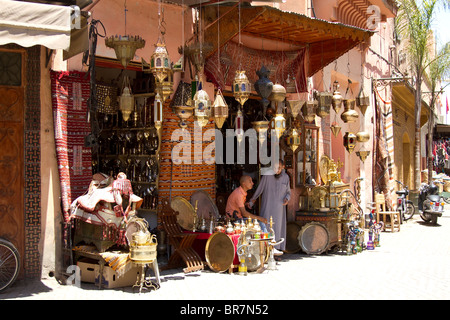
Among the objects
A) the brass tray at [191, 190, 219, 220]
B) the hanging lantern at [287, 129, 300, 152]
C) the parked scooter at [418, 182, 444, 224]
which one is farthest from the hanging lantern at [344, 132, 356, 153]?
the parked scooter at [418, 182, 444, 224]

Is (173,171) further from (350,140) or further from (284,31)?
(350,140)

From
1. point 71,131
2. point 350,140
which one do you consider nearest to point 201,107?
point 71,131

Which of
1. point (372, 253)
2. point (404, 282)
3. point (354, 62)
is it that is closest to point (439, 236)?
point (372, 253)

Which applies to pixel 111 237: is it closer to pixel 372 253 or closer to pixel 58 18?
pixel 58 18

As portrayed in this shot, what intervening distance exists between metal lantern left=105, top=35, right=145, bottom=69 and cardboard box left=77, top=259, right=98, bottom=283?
8.63 feet

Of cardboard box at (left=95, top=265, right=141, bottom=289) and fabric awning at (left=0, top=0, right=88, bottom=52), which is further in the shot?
cardboard box at (left=95, top=265, right=141, bottom=289)

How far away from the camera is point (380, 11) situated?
14.8m

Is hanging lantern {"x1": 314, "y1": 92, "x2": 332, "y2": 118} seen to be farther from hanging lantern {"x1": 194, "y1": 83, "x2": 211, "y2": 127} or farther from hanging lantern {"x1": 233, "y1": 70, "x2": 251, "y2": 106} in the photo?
hanging lantern {"x1": 194, "y1": 83, "x2": 211, "y2": 127}

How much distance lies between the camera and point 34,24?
5496mm

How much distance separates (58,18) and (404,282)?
5572 millimetres

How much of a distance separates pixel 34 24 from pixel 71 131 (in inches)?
76.5

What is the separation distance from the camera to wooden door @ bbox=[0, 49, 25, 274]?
264 inches

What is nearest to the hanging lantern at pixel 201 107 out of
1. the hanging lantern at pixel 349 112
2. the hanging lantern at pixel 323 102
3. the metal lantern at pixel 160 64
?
the metal lantern at pixel 160 64

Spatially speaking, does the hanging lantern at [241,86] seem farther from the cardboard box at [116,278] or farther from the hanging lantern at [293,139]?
the cardboard box at [116,278]
